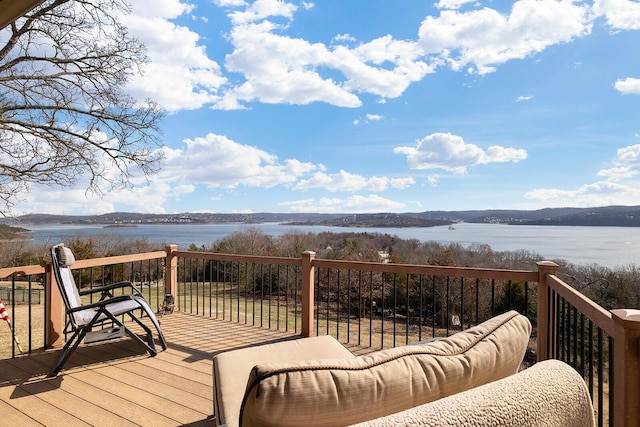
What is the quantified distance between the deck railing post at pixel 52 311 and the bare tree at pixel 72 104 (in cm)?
594

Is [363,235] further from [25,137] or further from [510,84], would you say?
[25,137]

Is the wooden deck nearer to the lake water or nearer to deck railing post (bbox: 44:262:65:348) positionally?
deck railing post (bbox: 44:262:65:348)

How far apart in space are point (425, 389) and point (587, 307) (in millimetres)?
1353

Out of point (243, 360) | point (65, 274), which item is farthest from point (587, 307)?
point (65, 274)

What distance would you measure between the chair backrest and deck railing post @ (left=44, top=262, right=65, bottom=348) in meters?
0.25

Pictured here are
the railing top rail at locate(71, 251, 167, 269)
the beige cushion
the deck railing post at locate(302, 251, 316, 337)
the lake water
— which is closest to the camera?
the beige cushion

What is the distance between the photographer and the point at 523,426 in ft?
3.01

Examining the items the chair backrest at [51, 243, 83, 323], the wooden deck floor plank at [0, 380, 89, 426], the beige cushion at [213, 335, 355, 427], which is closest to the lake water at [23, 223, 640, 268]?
the chair backrest at [51, 243, 83, 323]

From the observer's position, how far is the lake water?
524 inches

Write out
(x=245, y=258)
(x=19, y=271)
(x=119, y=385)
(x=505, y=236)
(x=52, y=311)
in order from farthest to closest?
1. (x=505, y=236)
2. (x=245, y=258)
3. (x=52, y=311)
4. (x=19, y=271)
5. (x=119, y=385)

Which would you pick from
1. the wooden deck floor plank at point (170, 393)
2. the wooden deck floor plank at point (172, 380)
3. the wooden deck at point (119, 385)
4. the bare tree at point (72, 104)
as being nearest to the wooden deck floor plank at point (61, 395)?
the wooden deck at point (119, 385)

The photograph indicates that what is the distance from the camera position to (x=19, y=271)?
3.64 m

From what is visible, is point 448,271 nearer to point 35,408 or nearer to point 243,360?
point 243,360

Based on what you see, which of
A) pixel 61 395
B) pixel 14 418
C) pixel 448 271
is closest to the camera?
pixel 14 418
